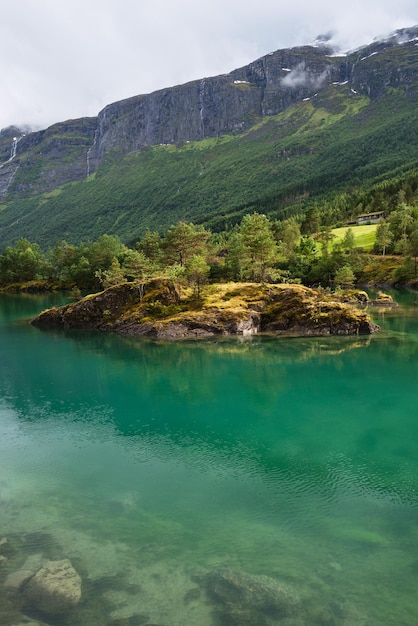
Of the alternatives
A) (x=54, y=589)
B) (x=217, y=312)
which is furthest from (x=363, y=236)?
(x=54, y=589)

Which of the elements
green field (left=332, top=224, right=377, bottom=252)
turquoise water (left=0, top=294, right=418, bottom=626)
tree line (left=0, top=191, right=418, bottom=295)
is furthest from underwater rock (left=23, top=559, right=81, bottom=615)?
green field (left=332, top=224, right=377, bottom=252)

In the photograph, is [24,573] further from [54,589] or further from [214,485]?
[214,485]

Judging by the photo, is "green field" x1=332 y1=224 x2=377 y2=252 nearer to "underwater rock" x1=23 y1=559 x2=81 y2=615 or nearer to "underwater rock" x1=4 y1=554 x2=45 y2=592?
"underwater rock" x1=4 y1=554 x2=45 y2=592

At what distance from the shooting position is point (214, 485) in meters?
26.8

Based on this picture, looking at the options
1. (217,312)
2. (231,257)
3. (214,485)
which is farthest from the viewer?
(231,257)

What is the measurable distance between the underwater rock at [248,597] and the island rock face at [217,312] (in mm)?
55133

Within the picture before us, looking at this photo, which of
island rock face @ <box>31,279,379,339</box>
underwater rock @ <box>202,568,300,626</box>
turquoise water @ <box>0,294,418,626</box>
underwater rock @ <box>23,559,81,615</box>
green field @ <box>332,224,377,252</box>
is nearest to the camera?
underwater rock @ <box>202,568,300,626</box>

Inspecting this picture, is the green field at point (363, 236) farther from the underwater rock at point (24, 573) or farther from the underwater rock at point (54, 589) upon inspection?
the underwater rock at point (54, 589)

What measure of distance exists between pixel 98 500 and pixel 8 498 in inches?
221

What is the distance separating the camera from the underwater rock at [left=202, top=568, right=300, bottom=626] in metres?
16.3

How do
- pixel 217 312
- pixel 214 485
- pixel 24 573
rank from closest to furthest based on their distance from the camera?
pixel 24 573
pixel 214 485
pixel 217 312

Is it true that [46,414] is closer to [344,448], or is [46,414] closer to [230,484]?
[230,484]

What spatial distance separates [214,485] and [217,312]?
49732 millimetres

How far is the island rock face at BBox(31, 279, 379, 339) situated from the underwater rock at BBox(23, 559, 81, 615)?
55.0 meters
